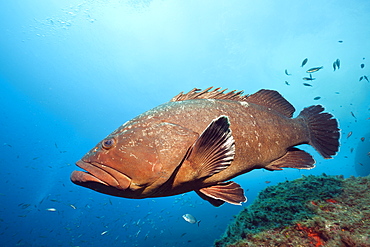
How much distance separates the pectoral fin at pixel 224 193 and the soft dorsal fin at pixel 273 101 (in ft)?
5.44

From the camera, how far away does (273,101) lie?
3.22m

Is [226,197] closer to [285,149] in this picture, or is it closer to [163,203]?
[285,149]

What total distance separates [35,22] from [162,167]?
84339 mm

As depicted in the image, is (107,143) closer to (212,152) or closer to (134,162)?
(134,162)

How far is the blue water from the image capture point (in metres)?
41.8

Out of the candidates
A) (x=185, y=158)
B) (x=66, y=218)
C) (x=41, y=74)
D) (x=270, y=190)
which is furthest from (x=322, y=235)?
(x=41, y=74)

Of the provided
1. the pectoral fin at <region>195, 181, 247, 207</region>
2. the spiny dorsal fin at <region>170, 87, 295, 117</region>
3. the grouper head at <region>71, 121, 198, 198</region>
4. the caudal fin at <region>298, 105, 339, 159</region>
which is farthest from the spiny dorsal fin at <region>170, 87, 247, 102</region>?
the caudal fin at <region>298, 105, 339, 159</region>

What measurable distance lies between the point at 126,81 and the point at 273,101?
83307 mm

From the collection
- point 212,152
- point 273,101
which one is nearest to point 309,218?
point 273,101

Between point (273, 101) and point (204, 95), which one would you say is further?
point (273, 101)

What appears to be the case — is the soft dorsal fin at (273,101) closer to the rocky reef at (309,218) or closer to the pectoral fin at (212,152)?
the pectoral fin at (212,152)

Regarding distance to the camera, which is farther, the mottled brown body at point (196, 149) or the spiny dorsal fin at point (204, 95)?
the spiny dorsal fin at point (204, 95)

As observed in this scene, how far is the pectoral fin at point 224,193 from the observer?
209 cm

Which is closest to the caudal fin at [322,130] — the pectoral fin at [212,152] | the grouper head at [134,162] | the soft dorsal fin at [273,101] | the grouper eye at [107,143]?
the soft dorsal fin at [273,101]
